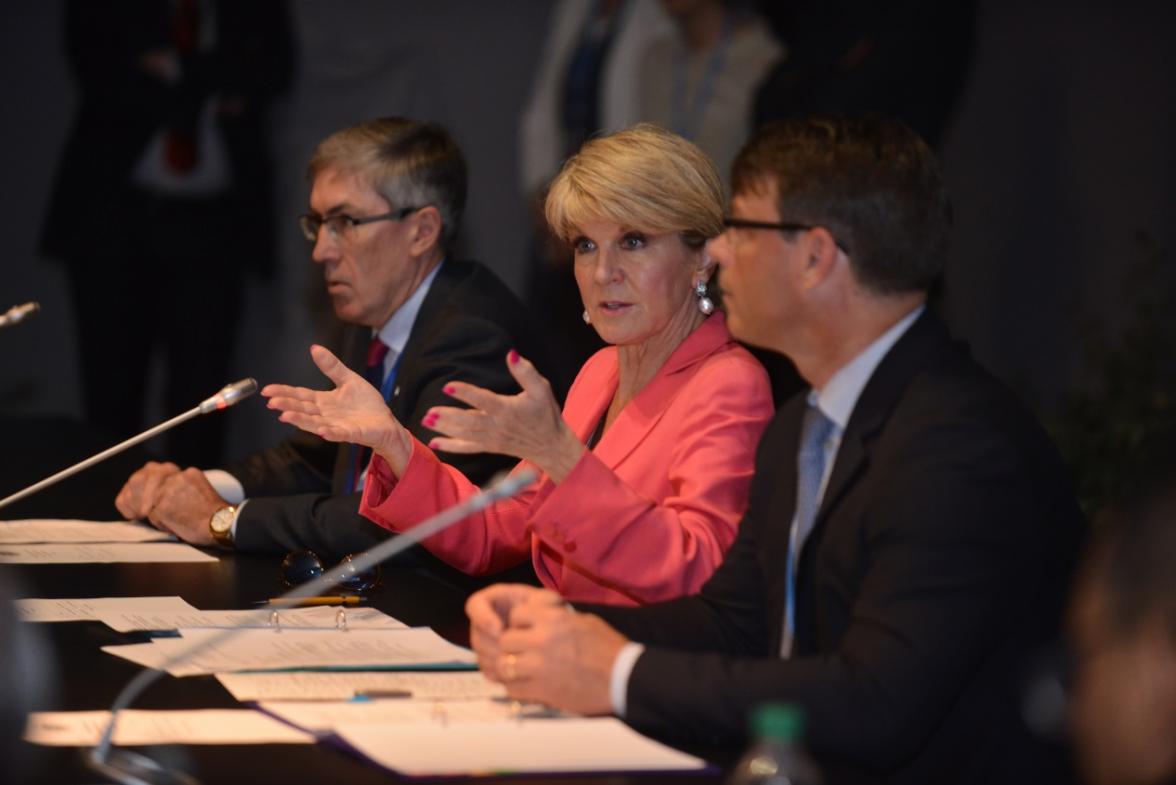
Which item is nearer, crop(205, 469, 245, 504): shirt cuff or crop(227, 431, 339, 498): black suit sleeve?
crop(205, 469, 245, 504): shirt cuff

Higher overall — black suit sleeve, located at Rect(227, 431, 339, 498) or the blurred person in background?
the blurred person in background

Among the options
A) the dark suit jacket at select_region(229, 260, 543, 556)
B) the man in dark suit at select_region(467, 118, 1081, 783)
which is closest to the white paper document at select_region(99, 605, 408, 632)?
the man in dark suit at select_region(467, 118, 1081, 783)

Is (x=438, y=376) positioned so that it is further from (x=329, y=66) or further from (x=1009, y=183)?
(x=329, y=66)

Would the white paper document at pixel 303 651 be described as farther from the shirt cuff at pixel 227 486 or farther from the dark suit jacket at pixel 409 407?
the shirt cuff at pixel 227 486

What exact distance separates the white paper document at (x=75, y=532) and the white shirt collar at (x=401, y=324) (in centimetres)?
61

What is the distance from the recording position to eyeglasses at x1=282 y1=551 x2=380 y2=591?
268 cm

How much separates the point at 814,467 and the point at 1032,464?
0.93 ft

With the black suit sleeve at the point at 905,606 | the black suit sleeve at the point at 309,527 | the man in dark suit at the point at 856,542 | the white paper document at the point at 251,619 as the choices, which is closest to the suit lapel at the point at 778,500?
the man in dark suit at the point at 856,542

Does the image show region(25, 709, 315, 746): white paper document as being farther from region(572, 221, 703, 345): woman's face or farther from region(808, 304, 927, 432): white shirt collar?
region(572, 221, 703, 345): woman's face

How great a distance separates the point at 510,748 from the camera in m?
1.81

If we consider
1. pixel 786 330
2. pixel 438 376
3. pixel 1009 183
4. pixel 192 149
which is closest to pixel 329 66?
pixel 192 149

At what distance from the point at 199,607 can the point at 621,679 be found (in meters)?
0.86

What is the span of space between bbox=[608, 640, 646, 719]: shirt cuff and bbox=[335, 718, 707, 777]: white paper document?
0.02 meters

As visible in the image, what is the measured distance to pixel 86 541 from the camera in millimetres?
3158
